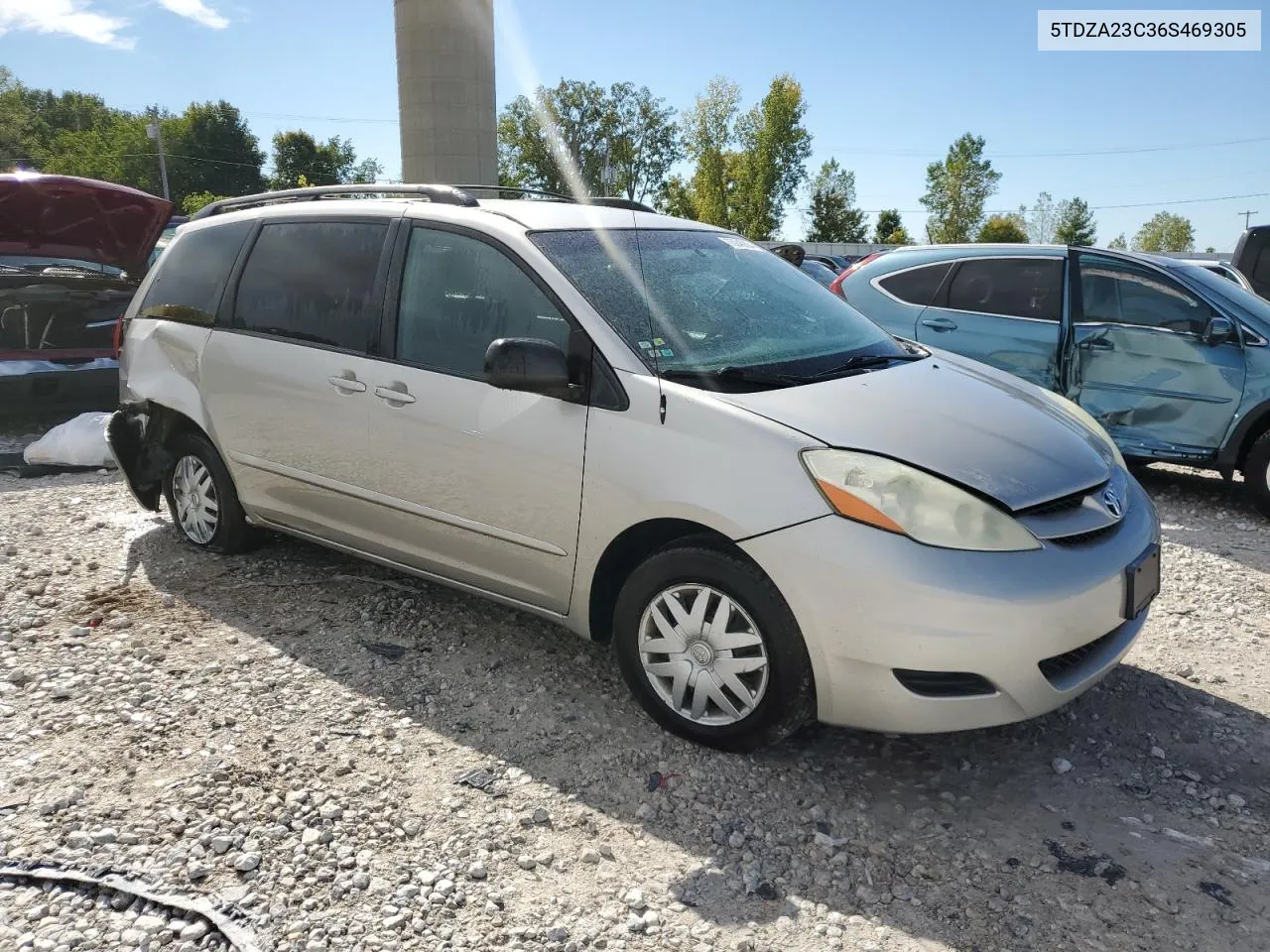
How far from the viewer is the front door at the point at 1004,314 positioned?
662cm

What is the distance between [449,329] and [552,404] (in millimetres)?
645

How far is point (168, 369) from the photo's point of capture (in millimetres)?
4629

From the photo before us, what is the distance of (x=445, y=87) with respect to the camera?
20688mm

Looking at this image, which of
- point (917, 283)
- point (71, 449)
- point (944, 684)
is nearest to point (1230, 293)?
point (917, 283)

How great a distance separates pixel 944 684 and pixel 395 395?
2.23 metres

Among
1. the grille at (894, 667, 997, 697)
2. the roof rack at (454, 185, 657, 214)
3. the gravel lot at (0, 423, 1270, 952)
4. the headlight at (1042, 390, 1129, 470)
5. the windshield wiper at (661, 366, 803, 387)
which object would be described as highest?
the roof rack at (454, 185, 657, 214)

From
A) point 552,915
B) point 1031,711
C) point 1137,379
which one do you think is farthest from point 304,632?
point 1137,379

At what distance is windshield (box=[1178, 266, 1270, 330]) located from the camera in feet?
19.8

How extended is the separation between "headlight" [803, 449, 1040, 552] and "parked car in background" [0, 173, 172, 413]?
20.9ft

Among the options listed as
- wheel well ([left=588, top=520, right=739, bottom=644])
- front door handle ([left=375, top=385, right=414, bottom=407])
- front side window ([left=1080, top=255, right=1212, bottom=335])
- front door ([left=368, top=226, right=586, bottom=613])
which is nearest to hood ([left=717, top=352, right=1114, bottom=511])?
wheel well ([left=588, top=520, right=739, bottom=644])

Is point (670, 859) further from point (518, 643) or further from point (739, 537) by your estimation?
point (518, 643)

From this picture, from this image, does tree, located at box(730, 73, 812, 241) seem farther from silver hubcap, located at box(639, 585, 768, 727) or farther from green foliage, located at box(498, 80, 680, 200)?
silver hubcap, located at box(639, 585, 768, 727)

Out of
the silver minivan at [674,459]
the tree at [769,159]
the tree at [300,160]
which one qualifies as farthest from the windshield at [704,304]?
the tree at [300,160]

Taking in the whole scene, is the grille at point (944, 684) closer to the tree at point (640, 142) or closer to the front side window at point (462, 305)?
the front side window at point (462, 305)
